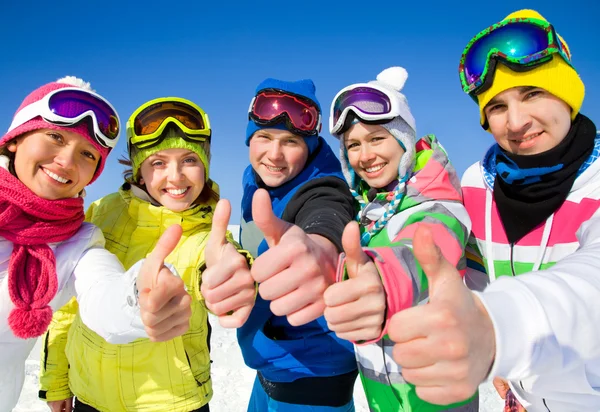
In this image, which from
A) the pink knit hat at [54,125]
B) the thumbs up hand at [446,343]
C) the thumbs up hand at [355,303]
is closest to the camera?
the thumbs up hand at [446,343]

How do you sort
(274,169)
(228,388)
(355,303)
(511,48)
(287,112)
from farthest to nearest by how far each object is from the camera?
1. (228,388)
2. (287,112)
3. (274,169)
4. (511,48)
5. (355,303)

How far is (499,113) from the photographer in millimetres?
2174

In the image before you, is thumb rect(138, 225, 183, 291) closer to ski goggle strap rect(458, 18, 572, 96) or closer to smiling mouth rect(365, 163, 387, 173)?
smiling mouth rect(365, 163, 387, 173)

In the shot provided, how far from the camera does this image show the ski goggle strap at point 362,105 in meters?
2.43

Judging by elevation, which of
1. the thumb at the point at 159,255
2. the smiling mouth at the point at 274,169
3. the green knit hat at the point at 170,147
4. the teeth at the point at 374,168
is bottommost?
the thumb at the point at 159,255

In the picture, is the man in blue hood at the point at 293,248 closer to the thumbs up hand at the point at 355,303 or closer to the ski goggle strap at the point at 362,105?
the thumbs up hand at the point at 355,303

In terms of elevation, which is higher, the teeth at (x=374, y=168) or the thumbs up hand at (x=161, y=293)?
the teeth at (x=374, y=168)

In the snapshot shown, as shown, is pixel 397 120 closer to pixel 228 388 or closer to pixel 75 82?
pixel 75 82

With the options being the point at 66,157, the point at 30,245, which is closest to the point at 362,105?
the point at 66,157

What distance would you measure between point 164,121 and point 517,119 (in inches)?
88.3

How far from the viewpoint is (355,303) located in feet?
3.67

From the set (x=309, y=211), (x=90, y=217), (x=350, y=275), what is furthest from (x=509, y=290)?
(x=90, y=217)

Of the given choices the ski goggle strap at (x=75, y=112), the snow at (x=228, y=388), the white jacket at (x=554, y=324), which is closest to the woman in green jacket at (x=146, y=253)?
the ski goggle strap at (x=75, y=112)

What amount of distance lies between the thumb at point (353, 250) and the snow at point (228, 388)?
12.8 ft
